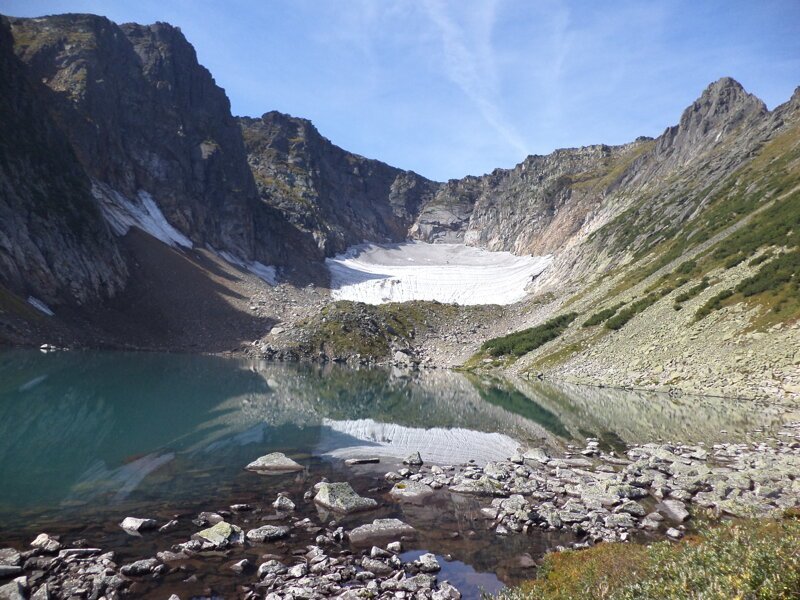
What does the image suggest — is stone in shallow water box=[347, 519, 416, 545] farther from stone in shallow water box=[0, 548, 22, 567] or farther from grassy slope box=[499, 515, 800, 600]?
stone in shallow water box=[0, 548, 22, 567]

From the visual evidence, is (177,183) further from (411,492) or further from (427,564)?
(427,564)

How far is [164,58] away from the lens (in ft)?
495

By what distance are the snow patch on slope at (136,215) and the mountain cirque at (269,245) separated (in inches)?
23.2

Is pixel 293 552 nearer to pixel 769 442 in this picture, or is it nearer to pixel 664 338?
pixel 769 442

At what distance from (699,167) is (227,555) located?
13258 cm

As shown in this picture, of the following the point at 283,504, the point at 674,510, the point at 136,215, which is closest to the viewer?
the point at 674,510

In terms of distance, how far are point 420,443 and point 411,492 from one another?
1045 cm

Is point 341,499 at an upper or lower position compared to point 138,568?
lower

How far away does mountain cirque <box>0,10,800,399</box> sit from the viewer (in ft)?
182

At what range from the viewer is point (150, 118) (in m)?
137

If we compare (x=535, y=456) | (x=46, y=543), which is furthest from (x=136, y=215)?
(x=46, y=543)

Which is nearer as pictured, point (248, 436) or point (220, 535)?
point (220, 535)

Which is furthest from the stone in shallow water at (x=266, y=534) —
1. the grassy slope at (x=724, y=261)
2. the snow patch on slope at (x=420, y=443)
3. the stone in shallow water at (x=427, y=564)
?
the grassy slope at (x=724, y=261)

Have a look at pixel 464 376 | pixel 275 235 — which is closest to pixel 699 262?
pixel 464 376
